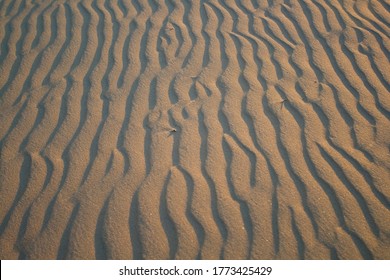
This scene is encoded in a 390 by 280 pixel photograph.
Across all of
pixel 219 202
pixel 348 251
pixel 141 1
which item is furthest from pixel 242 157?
pixel 141 1

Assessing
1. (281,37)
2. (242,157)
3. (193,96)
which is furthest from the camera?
(281,37)

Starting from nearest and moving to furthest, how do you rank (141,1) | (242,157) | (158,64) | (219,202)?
(219,202) < (242,157) < (158,64) < (141,1)

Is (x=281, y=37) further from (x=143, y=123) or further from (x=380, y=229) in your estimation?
(x=380, y=229)

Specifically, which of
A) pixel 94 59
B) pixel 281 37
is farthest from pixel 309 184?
pixel 94 59

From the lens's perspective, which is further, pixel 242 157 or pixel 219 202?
pixel 242 157

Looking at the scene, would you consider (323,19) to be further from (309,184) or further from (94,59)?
(94,59)

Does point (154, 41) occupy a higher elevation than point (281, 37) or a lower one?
lower
